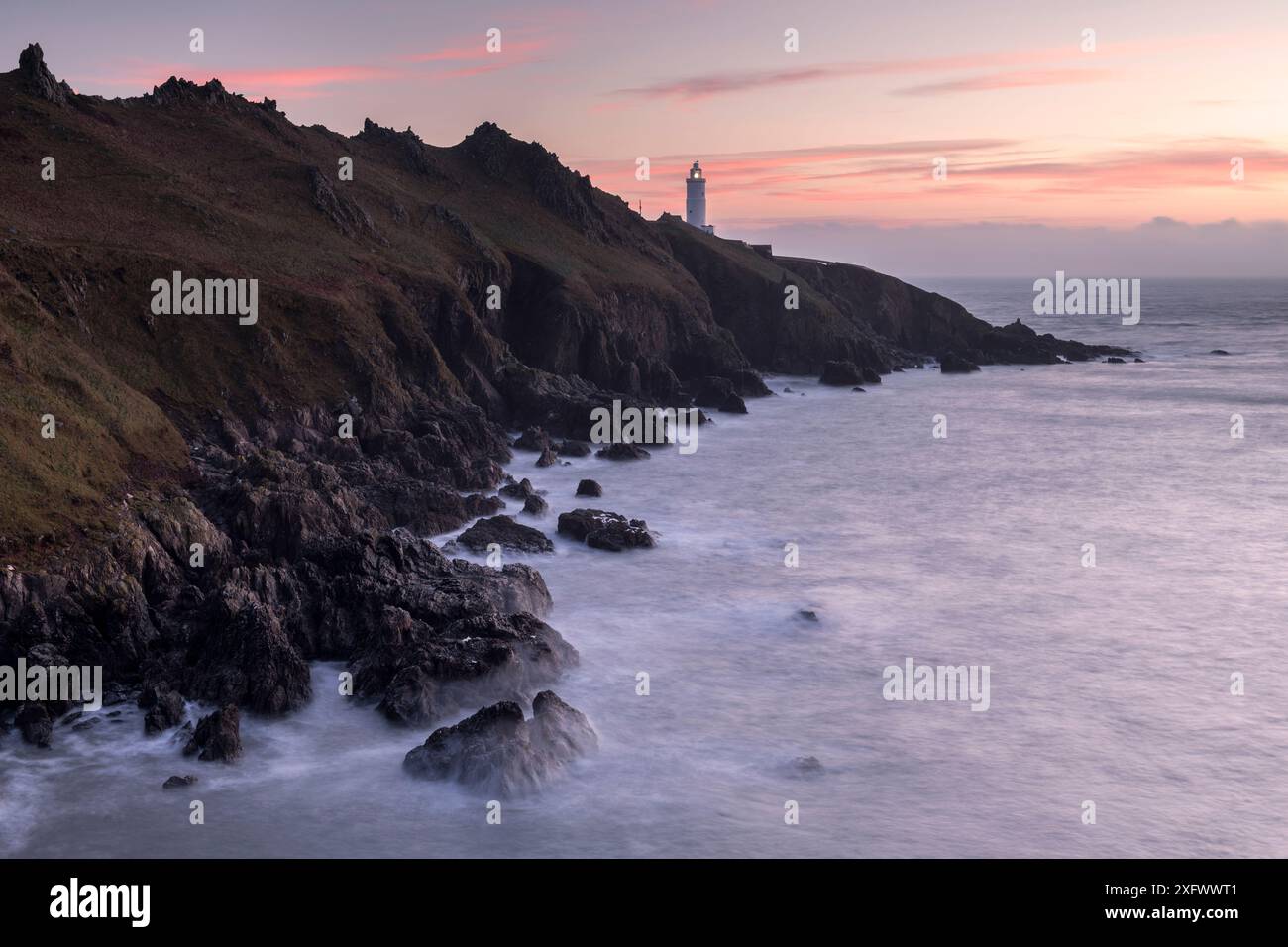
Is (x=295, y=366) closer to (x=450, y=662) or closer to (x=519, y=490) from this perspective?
(x=519, y=490)

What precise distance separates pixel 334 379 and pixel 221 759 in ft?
105

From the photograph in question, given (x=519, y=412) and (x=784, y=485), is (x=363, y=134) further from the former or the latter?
(x=784, y=485)

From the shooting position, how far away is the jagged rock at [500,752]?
22.2m

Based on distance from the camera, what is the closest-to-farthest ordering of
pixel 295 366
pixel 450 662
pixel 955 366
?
1. pixel 450 662
2. pixel 295 366
3. pixel 955 366

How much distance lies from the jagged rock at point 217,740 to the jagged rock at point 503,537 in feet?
50.6

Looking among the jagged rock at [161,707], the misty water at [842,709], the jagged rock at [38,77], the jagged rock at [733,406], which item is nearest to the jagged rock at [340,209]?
the jagged rock at [38,77]

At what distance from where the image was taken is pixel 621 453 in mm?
60500

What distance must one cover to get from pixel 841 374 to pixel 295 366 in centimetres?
6128

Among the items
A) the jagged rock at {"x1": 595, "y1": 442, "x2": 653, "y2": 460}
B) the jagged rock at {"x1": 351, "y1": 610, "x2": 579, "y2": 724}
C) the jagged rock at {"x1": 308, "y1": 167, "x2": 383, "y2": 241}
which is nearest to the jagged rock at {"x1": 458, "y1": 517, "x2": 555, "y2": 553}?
the jagged rock at {"x1": 351, "y1": 610, "x2": 579, "y2": 724}

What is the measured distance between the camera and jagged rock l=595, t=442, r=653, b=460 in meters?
60.4

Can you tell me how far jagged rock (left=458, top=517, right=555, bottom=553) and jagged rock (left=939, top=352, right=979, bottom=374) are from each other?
271 ft

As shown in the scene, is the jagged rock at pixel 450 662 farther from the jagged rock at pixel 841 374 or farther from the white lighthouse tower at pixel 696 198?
the white lighthouse tower at pixel 696 198

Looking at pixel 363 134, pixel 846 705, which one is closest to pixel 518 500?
pixel 846 705

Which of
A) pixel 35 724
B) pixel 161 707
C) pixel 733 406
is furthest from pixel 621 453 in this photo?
pixel 35 724
